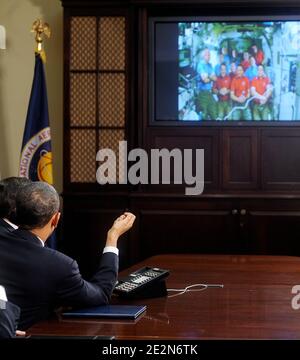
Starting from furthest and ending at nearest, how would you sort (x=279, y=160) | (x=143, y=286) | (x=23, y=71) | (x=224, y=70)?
(x=23, y=71)
(x=224, y=70)
(x=279, y=160)
(x=143, y=286)

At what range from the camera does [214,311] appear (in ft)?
→ 6.78

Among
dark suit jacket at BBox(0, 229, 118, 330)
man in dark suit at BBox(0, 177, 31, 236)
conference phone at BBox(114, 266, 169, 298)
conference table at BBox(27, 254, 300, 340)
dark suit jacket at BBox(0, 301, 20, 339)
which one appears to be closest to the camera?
dark suit jacket at BBox(0, 301, 20, 339)

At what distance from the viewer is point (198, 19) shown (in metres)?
4.54

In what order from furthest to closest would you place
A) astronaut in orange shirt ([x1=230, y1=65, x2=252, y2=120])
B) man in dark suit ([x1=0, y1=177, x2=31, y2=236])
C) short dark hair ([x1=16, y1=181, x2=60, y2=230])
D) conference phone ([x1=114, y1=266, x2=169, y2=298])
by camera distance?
astronaut in orange shirt ([x1=230, y1=65, x2=252, y2=120])
man in dark suit ([x1=0, y1=177, x2=31, y2=236])
conference phone ([x1=114, y1=266, x2=169, y2=298])
short dark hair ([x1=16, y1=181, x2=60, y2=230])

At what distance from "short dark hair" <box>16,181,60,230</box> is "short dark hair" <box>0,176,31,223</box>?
507 millimetres

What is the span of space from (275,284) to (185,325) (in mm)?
757

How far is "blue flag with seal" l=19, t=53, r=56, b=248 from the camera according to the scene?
4.60m

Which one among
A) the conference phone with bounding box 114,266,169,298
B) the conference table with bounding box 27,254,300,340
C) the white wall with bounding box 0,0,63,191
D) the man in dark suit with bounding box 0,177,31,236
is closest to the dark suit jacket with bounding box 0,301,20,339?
the conference table with bounding box 27,254,300,340

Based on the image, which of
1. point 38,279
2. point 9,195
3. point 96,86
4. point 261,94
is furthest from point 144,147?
point 38,279

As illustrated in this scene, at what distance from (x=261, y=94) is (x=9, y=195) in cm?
246

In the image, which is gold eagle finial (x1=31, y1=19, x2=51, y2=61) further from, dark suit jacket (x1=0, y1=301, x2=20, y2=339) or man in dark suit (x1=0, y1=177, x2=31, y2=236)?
dark suit jacket (x1=0, y1=301, x2=20, y2=339)

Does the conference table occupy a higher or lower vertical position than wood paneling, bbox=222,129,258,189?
lower

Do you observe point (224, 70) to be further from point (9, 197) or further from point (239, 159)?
point (9, 197)
